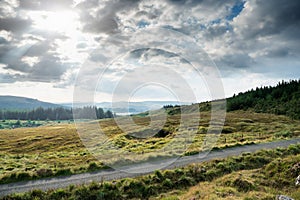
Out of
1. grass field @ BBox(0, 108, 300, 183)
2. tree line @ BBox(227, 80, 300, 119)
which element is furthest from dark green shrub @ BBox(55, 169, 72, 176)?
tree line @ BBox(227, 80, 300, 119)

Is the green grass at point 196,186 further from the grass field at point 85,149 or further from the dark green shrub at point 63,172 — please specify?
the grass field at point 85,149

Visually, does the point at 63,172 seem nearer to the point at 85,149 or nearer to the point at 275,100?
the point at 85,149

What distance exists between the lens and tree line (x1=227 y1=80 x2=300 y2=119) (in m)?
112

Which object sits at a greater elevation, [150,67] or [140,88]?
[150,67]

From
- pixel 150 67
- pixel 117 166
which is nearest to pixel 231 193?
pixel 117 166

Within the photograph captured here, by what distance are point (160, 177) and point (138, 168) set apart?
12.6 ft

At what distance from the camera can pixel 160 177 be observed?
1691 cm

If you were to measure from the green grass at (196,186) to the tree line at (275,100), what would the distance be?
96014 mm

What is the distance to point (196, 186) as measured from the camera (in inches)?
620

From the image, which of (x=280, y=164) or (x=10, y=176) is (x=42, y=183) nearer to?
(x=10, y=176)

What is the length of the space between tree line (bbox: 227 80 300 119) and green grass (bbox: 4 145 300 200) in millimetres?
96014

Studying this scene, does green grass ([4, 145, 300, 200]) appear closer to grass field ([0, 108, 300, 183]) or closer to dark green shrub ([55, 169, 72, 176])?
dark green shrub ([55, 169, 72, 176])

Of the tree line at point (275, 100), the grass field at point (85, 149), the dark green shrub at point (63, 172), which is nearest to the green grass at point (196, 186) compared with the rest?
the dark green shrub at point (63, 172)

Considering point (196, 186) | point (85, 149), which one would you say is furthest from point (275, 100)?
point (196, 186)
